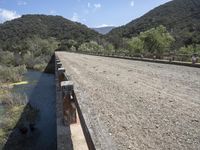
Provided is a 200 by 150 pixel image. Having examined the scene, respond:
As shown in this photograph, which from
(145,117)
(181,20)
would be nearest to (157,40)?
(181,20)

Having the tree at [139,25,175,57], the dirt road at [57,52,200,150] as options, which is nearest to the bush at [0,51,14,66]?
the tree at [139,25,175,57]

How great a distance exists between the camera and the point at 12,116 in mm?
22250

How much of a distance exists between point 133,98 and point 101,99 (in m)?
1.11

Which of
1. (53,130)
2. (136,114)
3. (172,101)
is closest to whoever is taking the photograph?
(136,114)

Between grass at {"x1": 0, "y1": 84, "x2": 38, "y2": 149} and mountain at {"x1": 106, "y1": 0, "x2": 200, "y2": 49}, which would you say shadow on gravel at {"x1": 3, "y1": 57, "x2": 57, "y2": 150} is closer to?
grass at {"x1": 0, "y1": 84, "x2": 38, "y2": 149}

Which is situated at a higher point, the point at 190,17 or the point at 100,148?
the point at 190,17

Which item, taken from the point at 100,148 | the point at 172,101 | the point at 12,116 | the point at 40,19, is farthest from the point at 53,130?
the point at 40,19

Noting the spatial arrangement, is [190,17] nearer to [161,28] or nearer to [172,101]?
[161,28]

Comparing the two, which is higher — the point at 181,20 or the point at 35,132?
the point at 181,20

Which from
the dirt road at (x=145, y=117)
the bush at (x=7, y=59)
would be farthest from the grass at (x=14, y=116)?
the bush at (x=7, y=59)

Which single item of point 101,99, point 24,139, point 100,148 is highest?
point 100,148

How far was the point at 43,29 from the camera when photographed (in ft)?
566

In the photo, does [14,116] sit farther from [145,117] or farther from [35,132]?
[145,117]

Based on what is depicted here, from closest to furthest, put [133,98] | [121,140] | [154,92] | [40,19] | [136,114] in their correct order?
[121,140] < [136,114] < [133,98] < [154,92] < [40,19]
